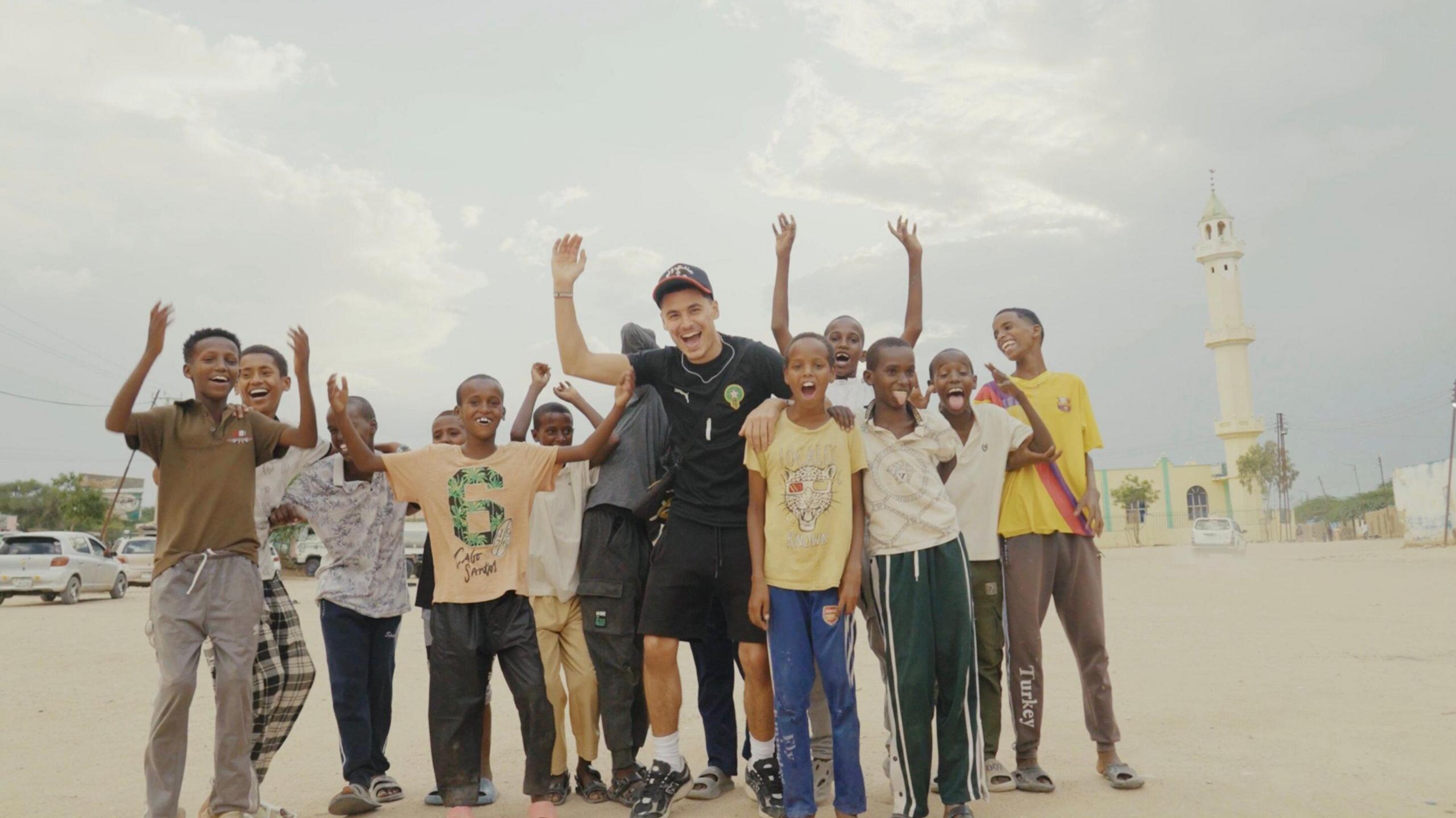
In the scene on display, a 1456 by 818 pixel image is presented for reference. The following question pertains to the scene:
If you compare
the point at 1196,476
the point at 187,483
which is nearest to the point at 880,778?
the point at 187,483

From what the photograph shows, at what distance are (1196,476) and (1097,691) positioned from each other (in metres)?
72.9

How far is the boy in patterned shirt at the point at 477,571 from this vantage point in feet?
14.0

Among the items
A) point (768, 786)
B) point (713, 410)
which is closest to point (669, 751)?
point (768, 786)

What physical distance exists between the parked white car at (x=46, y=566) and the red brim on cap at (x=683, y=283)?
20.4 m

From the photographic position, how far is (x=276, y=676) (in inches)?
178

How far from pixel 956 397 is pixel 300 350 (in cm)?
294

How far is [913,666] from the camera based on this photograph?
4.12m

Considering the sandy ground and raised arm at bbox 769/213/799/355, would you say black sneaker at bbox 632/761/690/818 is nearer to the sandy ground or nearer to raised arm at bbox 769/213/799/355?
the sandy ground

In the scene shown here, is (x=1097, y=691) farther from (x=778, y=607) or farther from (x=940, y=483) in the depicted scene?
(x=778, y=607)

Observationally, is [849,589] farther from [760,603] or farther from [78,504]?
[78,504]

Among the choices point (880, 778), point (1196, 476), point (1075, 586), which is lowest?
point (880, 778)

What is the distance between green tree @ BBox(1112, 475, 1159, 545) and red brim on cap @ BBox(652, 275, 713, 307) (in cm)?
6749

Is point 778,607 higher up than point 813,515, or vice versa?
point 813,515

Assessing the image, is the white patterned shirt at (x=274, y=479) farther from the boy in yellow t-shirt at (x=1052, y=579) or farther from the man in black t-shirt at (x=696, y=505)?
the boy in yellow t-shirt at (x=1052, y=579)
